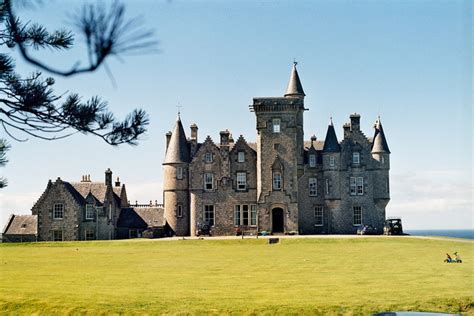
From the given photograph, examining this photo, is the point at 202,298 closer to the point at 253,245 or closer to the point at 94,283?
the point at 94,283

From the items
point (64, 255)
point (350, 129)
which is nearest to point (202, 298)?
point (64, 255)

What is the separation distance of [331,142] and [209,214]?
481 inches

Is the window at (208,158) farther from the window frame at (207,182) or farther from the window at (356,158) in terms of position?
the window at (356,158)

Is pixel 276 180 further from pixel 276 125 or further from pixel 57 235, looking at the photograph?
pixel 57 235

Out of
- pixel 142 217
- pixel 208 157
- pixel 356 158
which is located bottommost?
pixel 142 217

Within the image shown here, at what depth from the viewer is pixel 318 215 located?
57.0 m

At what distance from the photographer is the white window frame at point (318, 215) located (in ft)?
186

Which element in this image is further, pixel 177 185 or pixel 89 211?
pixel 177 185

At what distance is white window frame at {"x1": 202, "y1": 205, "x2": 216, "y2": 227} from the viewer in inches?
2210

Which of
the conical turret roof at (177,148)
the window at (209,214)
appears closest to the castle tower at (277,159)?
the window at (209,214)

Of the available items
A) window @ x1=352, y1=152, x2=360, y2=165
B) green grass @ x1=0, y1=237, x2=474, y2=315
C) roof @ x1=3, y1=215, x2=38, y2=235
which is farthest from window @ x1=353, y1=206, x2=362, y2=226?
roof @ x1=3, y1=215, x2=38, y2=235

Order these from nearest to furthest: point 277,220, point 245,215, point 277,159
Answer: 1. point 277,159
2. point 277,220
3. point 245,215

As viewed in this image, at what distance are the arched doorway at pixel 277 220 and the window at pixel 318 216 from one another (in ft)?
11.2

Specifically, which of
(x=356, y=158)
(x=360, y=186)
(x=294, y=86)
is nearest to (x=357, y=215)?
(x=360, y=186)
